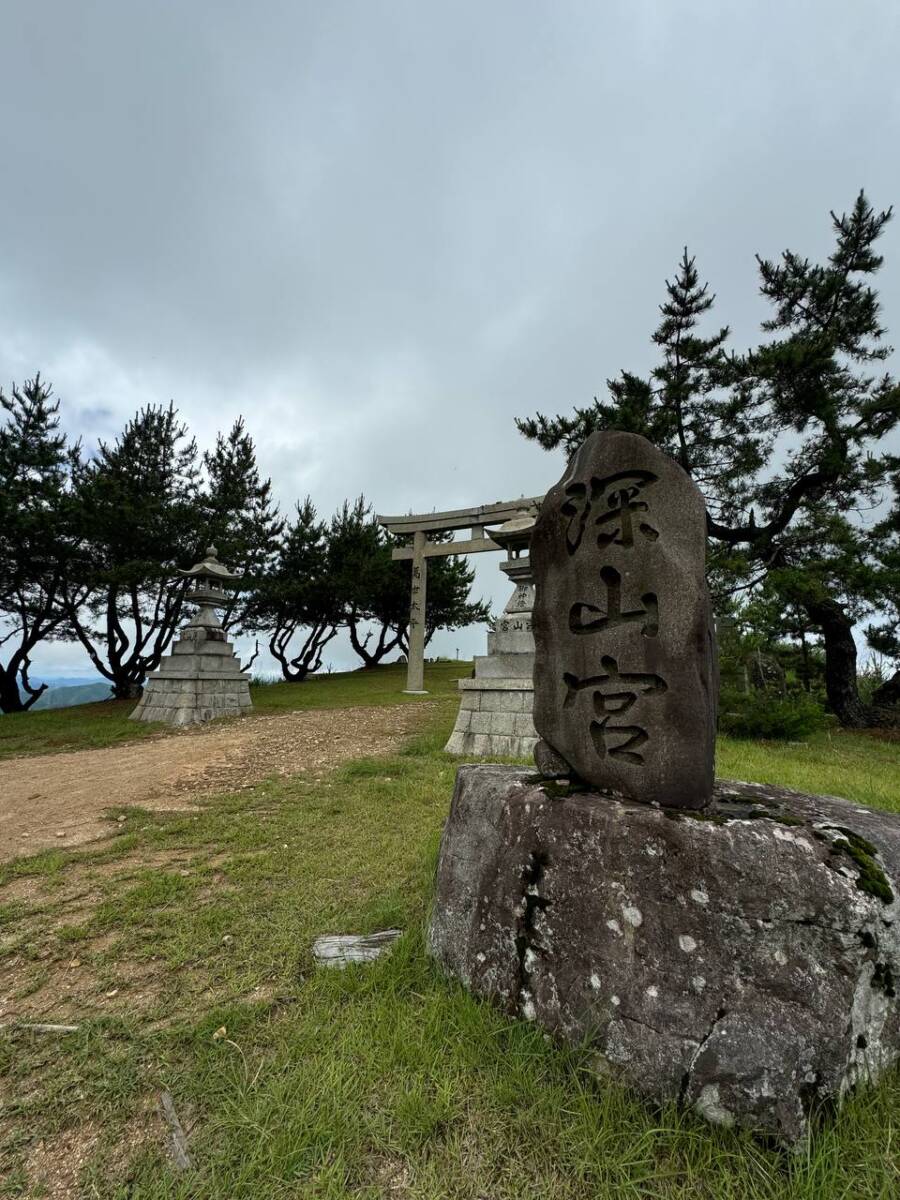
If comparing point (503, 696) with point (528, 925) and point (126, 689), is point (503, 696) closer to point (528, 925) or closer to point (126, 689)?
point (528, 925)

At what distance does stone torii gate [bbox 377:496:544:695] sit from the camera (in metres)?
15.4

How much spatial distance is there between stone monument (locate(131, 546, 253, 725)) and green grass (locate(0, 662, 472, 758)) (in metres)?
0.54

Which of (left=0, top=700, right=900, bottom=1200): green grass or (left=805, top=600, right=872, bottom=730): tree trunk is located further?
(left=805, top=600, right=872, bottom=730): tree trunk

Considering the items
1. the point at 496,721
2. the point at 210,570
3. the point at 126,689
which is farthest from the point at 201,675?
the point at 496,721

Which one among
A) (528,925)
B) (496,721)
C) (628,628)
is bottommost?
(528,925)

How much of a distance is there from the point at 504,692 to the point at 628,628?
543 centimetres

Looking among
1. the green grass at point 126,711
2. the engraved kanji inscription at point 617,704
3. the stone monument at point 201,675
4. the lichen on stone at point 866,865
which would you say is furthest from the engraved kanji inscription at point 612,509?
the stone monument at point 201,675

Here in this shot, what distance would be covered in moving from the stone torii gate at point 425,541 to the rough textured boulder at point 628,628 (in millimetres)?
11858

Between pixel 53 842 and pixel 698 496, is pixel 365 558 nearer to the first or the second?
pixel 53 842

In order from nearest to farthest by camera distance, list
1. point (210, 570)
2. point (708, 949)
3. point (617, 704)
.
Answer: point (708, 949) < point (617, 704) < point (210, 570)

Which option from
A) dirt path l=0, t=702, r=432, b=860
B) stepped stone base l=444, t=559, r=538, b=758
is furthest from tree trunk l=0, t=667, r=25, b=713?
stepped stone base l=444, t=559, r=538, b=758

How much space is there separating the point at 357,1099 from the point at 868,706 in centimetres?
1403

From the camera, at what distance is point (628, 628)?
256 centimetres

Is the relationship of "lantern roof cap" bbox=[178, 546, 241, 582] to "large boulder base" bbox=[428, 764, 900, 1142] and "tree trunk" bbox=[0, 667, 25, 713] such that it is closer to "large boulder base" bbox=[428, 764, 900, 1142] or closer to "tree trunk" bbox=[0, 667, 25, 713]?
"tree trunk" bbox=[0, 667, 25, 713]
